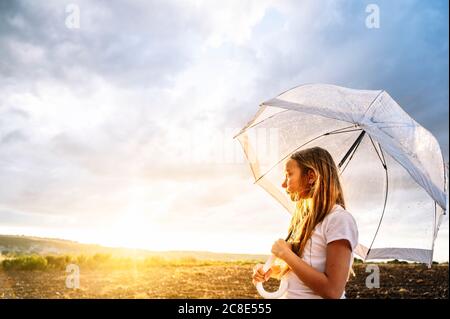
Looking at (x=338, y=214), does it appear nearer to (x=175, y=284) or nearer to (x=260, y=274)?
(x=260, y=274)

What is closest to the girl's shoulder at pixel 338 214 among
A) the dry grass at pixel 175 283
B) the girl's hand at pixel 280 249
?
the girl's hand at pixel 280 249

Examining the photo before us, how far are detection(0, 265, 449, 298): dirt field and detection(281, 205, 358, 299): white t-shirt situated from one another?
18.9 ft

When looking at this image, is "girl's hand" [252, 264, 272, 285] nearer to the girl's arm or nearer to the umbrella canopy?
the girl's arm

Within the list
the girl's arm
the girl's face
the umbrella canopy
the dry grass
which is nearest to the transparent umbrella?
the umbrella canopy

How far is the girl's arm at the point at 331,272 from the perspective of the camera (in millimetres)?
2121

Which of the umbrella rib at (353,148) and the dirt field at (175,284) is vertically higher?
the umbrella rib at (353,148)

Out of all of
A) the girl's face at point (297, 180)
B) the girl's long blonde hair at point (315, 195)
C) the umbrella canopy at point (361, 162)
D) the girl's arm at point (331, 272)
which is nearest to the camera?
the girl's arm at point (331, 272)

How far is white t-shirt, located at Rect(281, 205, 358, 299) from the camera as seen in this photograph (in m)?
2.14

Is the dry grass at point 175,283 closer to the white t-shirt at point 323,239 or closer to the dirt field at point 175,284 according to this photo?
the dirt field at point 175,284

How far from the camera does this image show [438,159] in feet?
10.1

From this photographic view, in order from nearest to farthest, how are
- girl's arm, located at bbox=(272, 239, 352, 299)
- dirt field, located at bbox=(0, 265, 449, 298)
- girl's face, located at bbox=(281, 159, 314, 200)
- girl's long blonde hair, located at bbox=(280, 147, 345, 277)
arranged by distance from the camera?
girl's arm, located at bbox=(272, 239, 352, 299), girl's long blonde hair, located at bbox=(280, 147, 345, 277), girl's face, located at bbox=(281, 159, 314, 200), dirt field, located at bbox=(0, 265, 449, 298)

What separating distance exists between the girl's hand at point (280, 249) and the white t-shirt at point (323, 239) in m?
0.11
